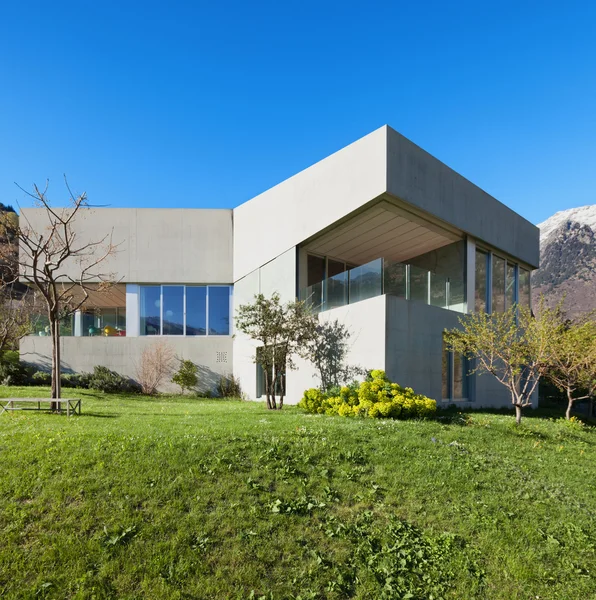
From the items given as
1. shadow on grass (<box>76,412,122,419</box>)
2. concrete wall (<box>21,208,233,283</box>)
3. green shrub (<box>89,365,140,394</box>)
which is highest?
concrete wall (<box>21,208,233,283</box>)

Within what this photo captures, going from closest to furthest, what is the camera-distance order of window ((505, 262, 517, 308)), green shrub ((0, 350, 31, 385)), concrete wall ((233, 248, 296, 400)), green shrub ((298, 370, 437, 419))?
green shrub ((298, 370, 437, 419)), concrete wall ((233, 248, 296, 400)), window ((505, 262, 517, 308)), green shrub ((0, 350, 31, 385))

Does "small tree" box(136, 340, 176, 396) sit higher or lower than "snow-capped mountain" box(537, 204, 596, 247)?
lower

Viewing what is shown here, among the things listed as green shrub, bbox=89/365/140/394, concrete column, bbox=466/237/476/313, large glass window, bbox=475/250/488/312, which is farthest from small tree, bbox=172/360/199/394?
large glass window, bbox=475/250/488/312

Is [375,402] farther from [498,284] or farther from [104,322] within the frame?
[104,322]

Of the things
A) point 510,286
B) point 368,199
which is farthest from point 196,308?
point 510,286

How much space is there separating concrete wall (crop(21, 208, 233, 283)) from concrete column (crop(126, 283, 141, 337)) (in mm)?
376

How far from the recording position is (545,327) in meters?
9.90

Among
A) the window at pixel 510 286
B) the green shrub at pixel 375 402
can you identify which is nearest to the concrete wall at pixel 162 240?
the green shrub at pixel 375 402

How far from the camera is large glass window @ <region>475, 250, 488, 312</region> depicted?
15055 mm

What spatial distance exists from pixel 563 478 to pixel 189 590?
5.85 metres

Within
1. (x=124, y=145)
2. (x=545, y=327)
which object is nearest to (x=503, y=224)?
(x=545, y=327)

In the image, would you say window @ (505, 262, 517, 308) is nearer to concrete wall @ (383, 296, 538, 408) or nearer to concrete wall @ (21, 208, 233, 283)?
concrete wall @ (383, 296, 538, 408)

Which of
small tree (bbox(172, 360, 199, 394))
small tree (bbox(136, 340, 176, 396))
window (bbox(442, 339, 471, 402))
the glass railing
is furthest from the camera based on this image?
small tree (bbox(136, 340, 176, 396))

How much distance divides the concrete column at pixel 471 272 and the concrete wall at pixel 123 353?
10479 mm
